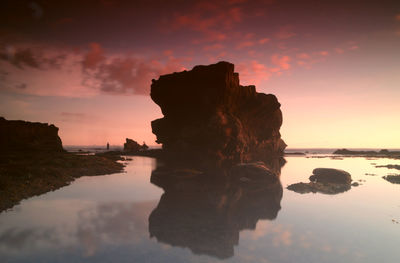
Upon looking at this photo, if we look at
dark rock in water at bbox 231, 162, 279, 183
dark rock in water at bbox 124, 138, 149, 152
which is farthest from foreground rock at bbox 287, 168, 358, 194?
dark rock in water at bbox 124, 138, 149, 152

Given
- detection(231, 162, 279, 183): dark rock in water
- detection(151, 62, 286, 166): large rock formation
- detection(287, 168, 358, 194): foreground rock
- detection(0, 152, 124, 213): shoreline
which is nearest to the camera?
detection(0, 152, 124, 213): shoreline

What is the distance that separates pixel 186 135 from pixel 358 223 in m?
35.5

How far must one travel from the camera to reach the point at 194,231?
11109mm

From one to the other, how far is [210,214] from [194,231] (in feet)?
9.95

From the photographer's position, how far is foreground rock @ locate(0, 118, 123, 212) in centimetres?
1823

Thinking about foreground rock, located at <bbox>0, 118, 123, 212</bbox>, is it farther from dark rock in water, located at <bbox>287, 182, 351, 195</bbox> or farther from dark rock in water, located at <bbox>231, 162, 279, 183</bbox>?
dark rock in water, located at <bbox>287, 182, 351, 195</bbox>

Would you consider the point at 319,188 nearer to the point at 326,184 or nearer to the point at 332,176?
the point at 326,184

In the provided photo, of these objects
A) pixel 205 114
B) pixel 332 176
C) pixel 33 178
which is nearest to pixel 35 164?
pixel 33 178

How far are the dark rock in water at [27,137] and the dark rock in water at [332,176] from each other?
45.9 m

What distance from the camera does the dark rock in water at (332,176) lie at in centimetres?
2595

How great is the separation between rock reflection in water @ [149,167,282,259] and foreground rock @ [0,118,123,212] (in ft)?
31.4

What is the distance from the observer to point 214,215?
1383cm

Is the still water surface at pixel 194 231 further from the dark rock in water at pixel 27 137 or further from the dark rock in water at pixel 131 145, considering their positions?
the dark rock in water at pixel 131 145

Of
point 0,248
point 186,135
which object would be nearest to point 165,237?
point 0,248
